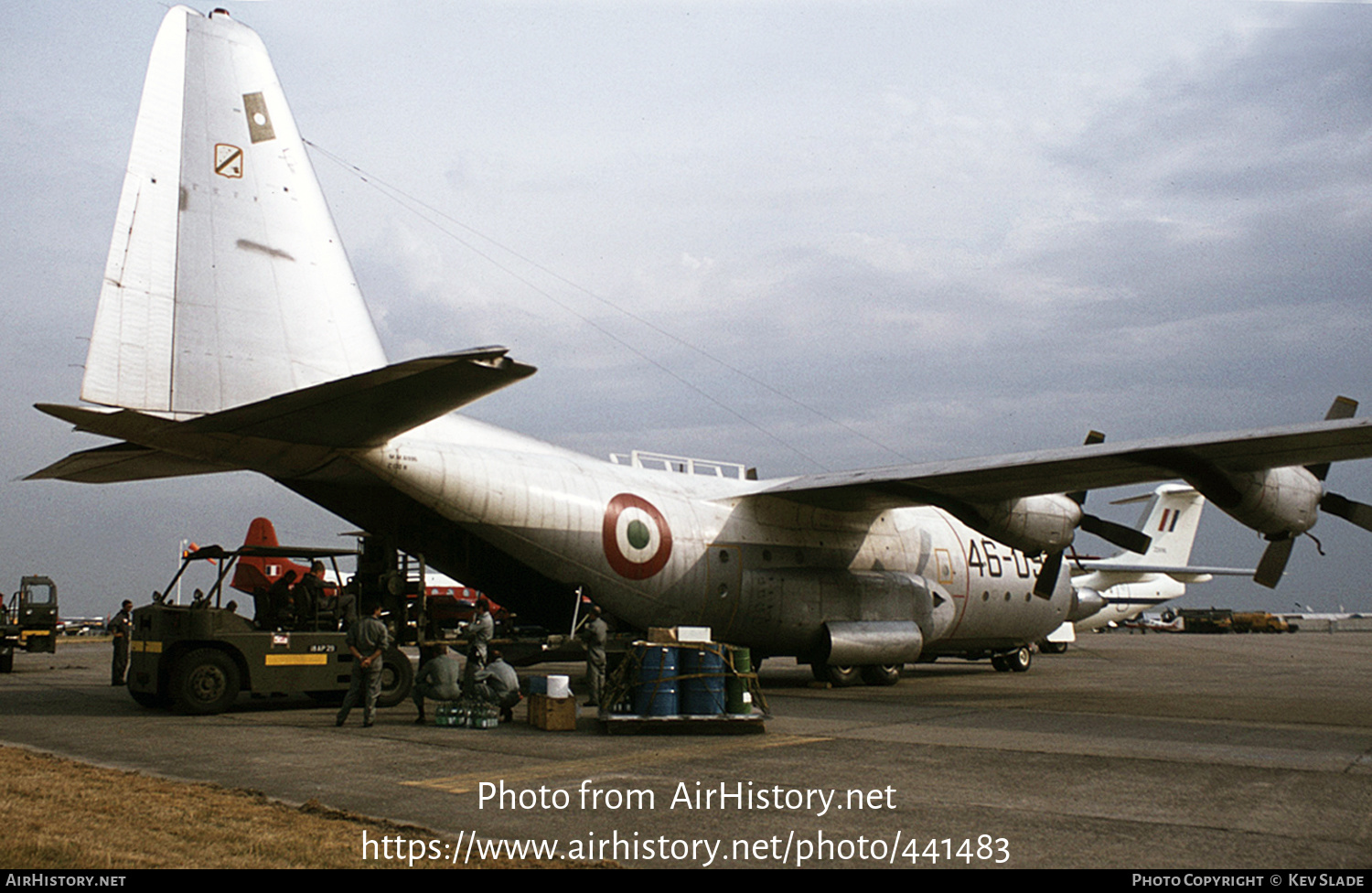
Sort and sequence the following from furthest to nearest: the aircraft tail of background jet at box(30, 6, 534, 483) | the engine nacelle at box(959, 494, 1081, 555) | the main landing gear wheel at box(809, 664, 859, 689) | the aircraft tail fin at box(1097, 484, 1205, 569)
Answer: the aircraft tail fin at box(1097, 484, 1205, 569) < the main landing gear wheel at box(809, 664, 859, 689) < the engine nacelle at box(959, 494, 1081, 555) < the aircraft tail of background jet at box(30, 6, 534, 483)

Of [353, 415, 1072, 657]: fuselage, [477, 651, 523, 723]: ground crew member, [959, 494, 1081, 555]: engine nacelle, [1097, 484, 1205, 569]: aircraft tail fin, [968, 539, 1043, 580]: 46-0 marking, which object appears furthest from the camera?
[1097, 484, 1205, 569]: aircraft tail fin

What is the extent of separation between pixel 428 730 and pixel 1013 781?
6.88m

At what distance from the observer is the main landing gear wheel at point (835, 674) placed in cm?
1900

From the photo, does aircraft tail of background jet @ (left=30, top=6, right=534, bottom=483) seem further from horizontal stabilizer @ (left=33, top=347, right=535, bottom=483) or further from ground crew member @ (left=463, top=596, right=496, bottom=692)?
ground crew member @ (left=463, top=596, right=496, bottom=692)

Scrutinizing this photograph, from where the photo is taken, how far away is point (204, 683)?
514 inches

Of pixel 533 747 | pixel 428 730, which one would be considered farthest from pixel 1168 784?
pixel 428 730

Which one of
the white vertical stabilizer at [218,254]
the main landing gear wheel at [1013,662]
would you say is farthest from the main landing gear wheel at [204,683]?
the main landing gear wheel at [1013,662]

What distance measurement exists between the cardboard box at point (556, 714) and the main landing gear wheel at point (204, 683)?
443 centimetres

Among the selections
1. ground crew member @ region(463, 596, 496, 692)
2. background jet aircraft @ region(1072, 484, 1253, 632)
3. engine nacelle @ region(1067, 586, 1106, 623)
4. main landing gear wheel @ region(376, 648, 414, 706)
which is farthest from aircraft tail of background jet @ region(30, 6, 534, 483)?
background jet aircraft @ region(1072, 484, 1253, 632)

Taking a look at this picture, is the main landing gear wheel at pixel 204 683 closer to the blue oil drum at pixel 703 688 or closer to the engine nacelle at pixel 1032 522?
the blue oil drum at pixel 703 688

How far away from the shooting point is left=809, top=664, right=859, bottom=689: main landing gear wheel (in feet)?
62.3

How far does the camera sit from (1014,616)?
2261 centimetres

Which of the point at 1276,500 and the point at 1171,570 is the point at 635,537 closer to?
the point at 1276,500

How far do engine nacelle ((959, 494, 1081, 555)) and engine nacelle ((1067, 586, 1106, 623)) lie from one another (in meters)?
6.67
